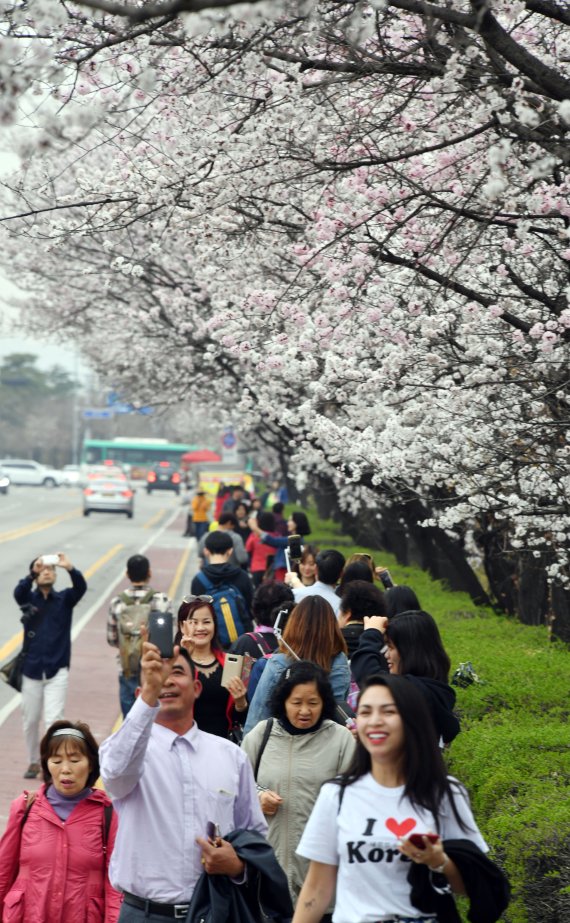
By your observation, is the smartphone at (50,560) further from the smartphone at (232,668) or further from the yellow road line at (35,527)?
the yellow road line at (35,527)

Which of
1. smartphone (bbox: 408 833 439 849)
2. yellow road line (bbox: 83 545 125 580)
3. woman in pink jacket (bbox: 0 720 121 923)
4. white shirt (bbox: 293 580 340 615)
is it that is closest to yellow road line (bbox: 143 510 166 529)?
yellow road line (bbox: 83 545 125 580)

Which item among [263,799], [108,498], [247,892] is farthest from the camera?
[108,498]

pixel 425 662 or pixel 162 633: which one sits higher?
pixel 162 633

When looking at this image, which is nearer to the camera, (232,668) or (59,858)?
(59,858)

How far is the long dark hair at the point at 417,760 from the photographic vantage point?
4070mm

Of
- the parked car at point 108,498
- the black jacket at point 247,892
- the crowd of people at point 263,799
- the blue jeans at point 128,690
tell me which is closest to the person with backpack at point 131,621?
the blue jeans at point 128,690

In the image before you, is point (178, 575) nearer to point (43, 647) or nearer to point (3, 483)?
point (43, 647)

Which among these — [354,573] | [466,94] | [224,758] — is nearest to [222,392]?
[354,573]

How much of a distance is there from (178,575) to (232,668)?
2261 centimetres

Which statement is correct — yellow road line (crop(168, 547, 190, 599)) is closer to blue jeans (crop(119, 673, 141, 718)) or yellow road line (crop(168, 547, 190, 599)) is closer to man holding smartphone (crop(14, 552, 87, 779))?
man holding smartphone (crop(14, 552, 87, 779))

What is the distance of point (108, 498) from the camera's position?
175ft

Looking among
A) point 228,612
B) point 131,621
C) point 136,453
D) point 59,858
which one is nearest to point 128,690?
point 131,621

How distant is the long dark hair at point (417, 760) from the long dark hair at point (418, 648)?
1751 mm

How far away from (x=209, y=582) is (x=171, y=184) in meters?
3.19
